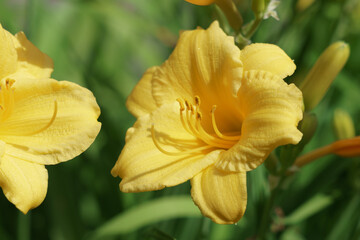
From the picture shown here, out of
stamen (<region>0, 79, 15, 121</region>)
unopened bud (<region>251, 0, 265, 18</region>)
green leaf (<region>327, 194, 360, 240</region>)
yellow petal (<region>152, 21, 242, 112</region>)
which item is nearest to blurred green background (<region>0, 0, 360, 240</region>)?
green leaf (<region>327, 194, 360, 240</region>)

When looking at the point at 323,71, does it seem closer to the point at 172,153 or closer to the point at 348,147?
the point at 348,147

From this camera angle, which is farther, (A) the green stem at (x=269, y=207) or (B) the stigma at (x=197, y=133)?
(A) the green stem at (x=269, y=207)

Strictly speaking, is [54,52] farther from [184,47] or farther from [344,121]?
[344,121]

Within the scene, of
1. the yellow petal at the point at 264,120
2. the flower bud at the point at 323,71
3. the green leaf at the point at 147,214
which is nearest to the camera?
the yellow petal at the point at 264,120

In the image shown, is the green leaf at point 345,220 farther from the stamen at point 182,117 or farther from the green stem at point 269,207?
the stamen at point 182,117

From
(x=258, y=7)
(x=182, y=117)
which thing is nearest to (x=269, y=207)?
(x=182, y=117)

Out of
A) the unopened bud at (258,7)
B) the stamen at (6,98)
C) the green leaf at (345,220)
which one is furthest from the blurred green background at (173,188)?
the stamen at (6,98)

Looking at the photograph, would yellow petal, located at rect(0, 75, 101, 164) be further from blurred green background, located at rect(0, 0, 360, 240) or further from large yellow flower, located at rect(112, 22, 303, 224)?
blurred green background, located at rect(0, 0, 360, 240)
